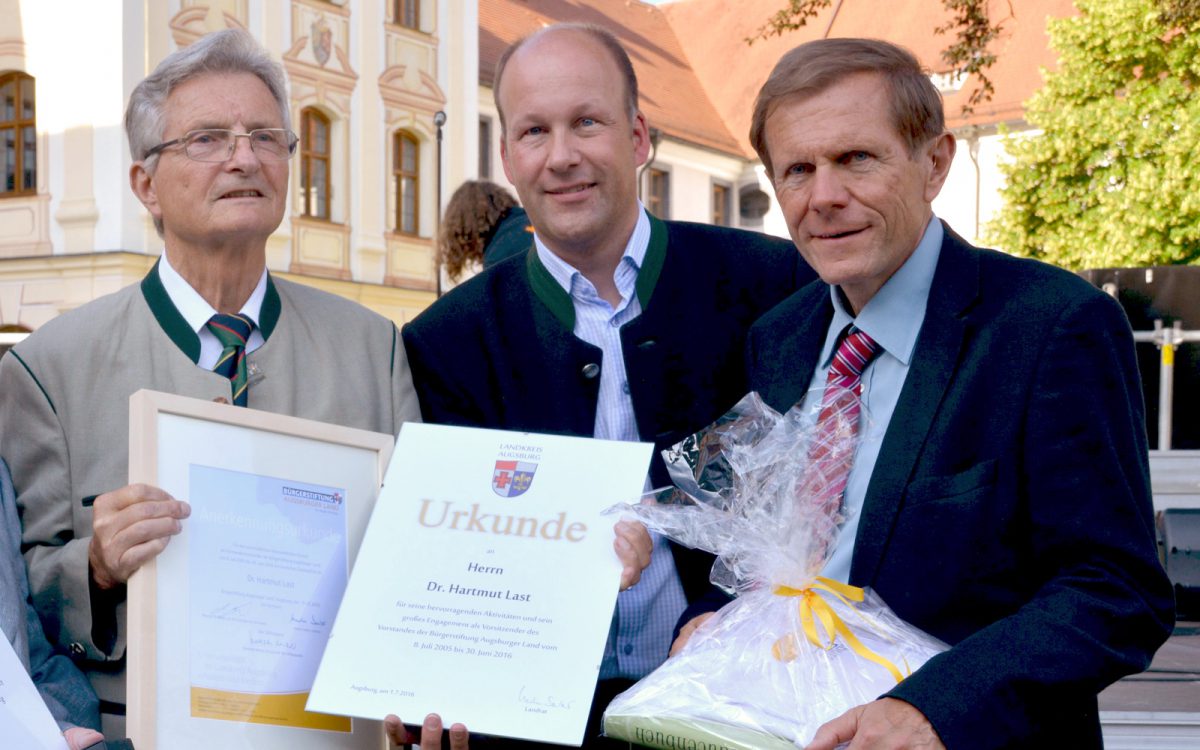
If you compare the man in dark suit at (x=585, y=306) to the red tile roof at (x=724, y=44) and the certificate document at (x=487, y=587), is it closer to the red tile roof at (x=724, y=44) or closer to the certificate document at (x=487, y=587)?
the certificate document at (x=487, y=587)

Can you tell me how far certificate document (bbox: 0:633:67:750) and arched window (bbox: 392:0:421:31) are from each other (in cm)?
2537

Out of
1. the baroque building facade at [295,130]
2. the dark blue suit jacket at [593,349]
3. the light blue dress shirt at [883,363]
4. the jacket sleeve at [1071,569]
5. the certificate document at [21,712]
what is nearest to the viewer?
the jacket sleeve at [1071,569]

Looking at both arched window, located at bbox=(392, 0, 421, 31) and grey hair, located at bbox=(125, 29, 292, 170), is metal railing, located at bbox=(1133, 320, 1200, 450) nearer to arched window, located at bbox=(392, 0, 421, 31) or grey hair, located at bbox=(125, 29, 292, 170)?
grey hair, located at bbox=(125, 29, 292, 170)

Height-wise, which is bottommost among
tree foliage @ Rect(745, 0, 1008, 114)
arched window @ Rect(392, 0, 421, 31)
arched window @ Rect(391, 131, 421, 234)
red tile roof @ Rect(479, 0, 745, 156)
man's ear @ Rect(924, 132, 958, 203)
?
man's ear @ Rect(924, 132, 958, 203)

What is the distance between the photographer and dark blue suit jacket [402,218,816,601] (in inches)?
125

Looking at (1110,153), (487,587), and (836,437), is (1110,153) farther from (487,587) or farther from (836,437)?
(487,587)

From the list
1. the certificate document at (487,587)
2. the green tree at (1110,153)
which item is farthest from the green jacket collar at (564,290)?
the green tree at (1110,153)

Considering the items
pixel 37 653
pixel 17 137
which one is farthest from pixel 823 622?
pixel 17 137

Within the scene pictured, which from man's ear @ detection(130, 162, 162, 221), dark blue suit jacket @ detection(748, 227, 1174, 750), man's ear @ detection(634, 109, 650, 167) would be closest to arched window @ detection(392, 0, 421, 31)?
man's ear @ detection(634, 109, 650, 167)

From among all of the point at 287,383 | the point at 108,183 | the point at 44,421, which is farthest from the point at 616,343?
the point at 108,183

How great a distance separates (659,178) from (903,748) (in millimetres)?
33839

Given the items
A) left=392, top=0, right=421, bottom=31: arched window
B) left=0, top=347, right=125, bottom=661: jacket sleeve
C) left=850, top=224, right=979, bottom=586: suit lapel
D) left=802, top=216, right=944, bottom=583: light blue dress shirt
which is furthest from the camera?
left=392, top=0, right=421, bottom=31: arched window

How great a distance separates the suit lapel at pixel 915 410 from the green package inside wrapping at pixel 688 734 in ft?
1.26

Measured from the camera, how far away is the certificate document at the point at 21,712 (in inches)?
92.4
